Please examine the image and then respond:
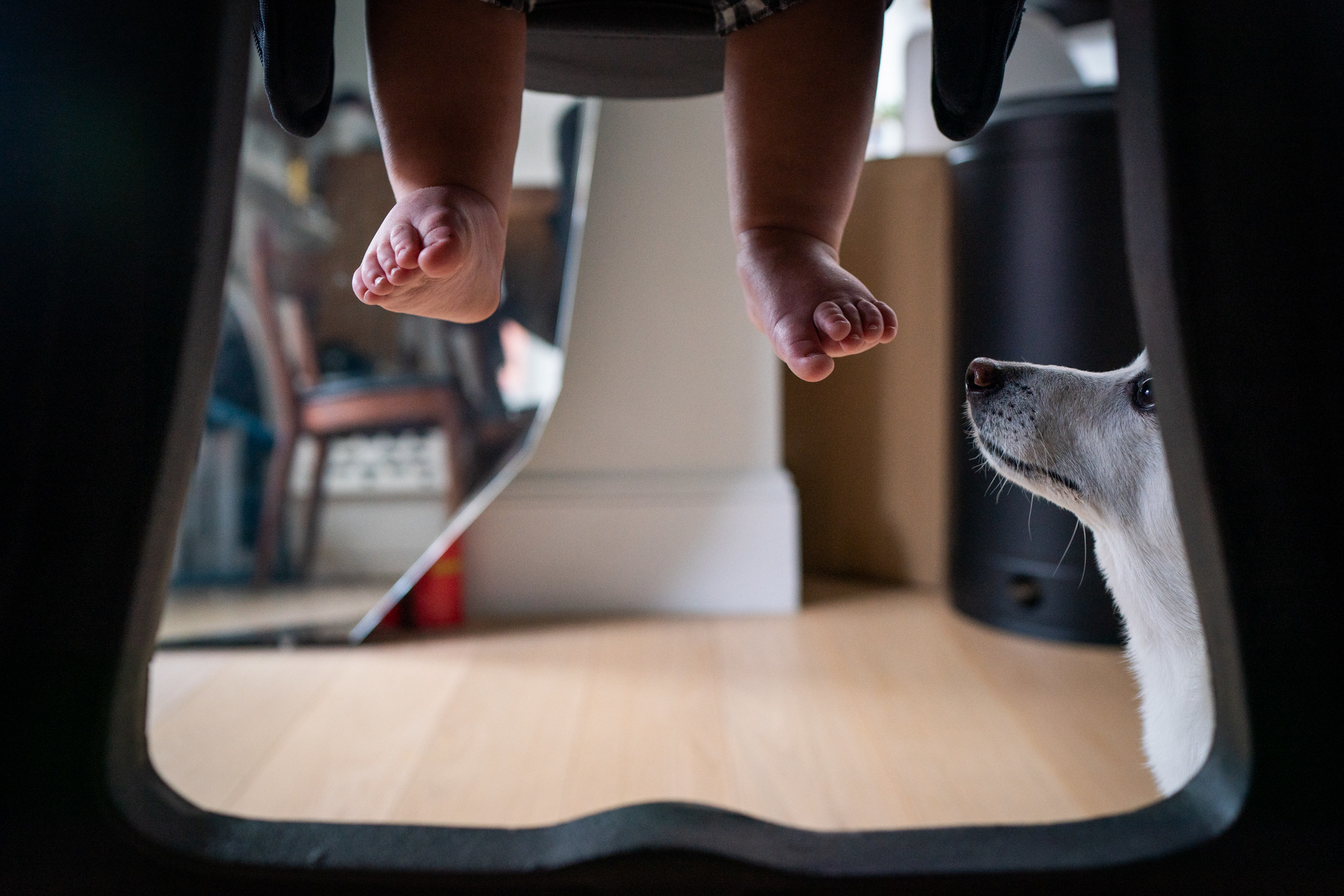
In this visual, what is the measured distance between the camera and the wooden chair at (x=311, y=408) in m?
0.77

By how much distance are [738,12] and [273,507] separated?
764 millimetres

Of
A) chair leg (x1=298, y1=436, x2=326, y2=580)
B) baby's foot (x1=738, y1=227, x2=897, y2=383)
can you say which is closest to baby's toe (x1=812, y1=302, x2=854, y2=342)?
baby's foot (x1=738, y1=227, x2=897, y2=383)

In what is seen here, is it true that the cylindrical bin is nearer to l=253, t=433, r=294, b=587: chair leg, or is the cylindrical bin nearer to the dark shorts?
the dark shorts

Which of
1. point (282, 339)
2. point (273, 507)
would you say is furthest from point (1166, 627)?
point (273, 507)

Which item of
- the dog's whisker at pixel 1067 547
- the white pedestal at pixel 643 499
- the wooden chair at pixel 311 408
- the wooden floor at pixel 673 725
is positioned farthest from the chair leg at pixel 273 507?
the dog's whisker at pixel 1067 547

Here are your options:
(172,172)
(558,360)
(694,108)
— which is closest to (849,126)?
(694,108)

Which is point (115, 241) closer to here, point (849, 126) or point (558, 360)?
point (849, 126)

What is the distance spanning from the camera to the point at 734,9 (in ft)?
1.12

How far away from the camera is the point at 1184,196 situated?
0.92 feet

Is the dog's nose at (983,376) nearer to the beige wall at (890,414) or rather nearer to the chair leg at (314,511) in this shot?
the beige wall at (890,414)

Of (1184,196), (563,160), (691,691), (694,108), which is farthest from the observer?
(691,691)

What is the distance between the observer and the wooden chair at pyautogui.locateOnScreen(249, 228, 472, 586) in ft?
2.54

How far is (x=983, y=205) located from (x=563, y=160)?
0.25m

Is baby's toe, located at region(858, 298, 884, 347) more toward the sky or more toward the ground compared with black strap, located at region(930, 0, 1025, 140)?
more toward the ground
